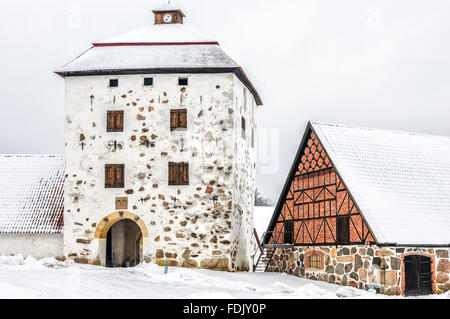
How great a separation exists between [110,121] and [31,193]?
6.98m

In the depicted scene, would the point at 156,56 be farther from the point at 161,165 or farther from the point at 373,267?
the point at 373,267

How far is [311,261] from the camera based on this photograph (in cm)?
3017

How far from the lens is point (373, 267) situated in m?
26.1

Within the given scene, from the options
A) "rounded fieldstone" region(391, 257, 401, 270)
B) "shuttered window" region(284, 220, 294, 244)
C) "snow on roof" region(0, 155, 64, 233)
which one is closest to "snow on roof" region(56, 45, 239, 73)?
"snow on roof" region(0, 155, 64, 233)

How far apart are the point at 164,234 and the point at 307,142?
312 inches

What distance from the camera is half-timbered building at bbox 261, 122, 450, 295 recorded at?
26.3 meters

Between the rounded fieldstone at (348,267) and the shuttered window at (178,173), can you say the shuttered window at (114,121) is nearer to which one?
the shuttered window at (178,173)

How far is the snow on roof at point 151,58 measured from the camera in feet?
99.9

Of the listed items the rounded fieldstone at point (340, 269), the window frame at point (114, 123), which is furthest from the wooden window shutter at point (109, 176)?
the rounded fieldstone at point (340, 269)

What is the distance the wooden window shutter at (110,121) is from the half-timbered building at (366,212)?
343 inches

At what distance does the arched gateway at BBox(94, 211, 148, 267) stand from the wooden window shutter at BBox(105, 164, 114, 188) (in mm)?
1339
